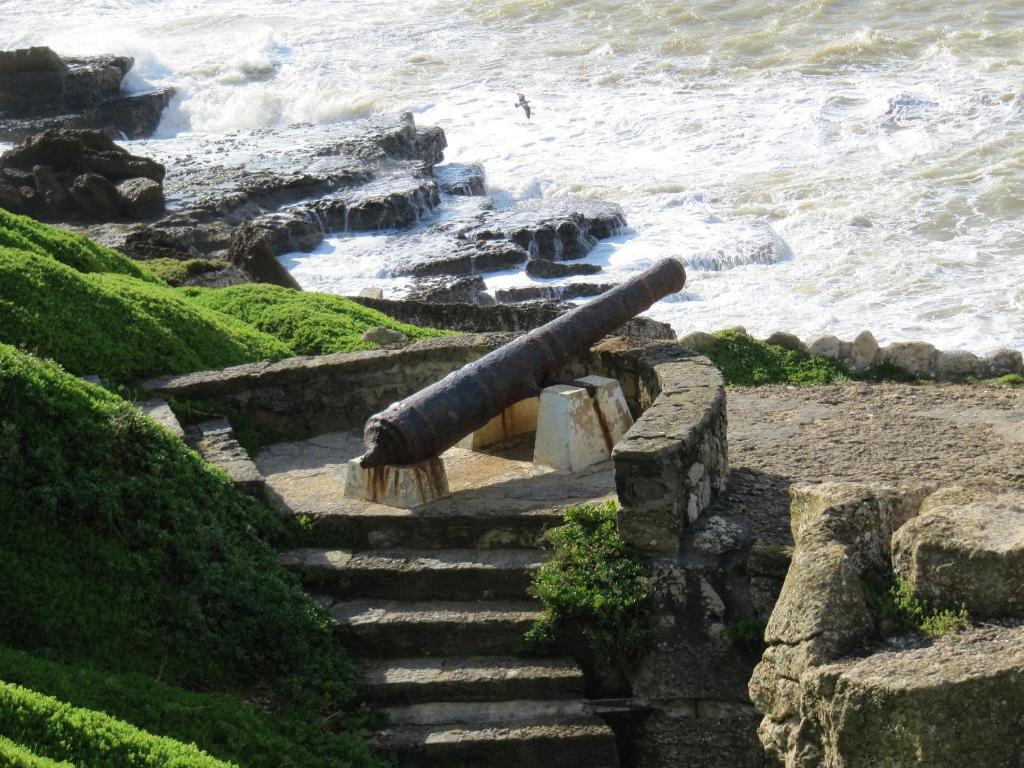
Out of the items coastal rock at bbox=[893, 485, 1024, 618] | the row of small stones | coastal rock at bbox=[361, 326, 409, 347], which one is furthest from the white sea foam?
coastal rock at bbox=[893, 485, 1024, 618]

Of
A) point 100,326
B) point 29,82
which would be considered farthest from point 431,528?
point 29,82

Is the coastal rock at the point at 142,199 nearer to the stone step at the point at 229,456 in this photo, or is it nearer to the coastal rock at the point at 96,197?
the coastal rock at the point at 96,197

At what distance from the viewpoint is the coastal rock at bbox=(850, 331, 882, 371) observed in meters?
12.1

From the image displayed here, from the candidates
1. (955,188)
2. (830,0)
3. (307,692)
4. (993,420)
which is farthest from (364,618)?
(830,0)

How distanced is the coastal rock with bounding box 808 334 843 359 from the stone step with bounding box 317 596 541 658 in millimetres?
6564

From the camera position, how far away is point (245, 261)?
15891mm

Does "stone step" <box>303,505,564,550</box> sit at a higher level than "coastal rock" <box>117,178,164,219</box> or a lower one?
higher

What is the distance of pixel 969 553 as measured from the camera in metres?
4.56

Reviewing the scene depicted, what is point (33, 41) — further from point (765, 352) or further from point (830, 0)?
point (765, 352)

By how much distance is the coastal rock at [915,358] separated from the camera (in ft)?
39.1

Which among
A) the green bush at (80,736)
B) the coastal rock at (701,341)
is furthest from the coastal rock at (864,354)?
the green bush at (80,736)

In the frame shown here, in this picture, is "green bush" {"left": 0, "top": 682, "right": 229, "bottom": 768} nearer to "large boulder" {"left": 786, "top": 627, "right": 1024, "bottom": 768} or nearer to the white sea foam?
"large boulder" {"left": 786, "top": 627, "right": 1024, "bottom": 768}

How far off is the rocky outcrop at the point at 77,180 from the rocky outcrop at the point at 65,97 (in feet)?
24.0

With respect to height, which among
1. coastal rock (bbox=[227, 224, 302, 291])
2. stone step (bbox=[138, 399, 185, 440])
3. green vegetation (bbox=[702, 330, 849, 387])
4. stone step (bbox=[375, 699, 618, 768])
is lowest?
green vegetation (bbox=[702, 330, 849, 387])
